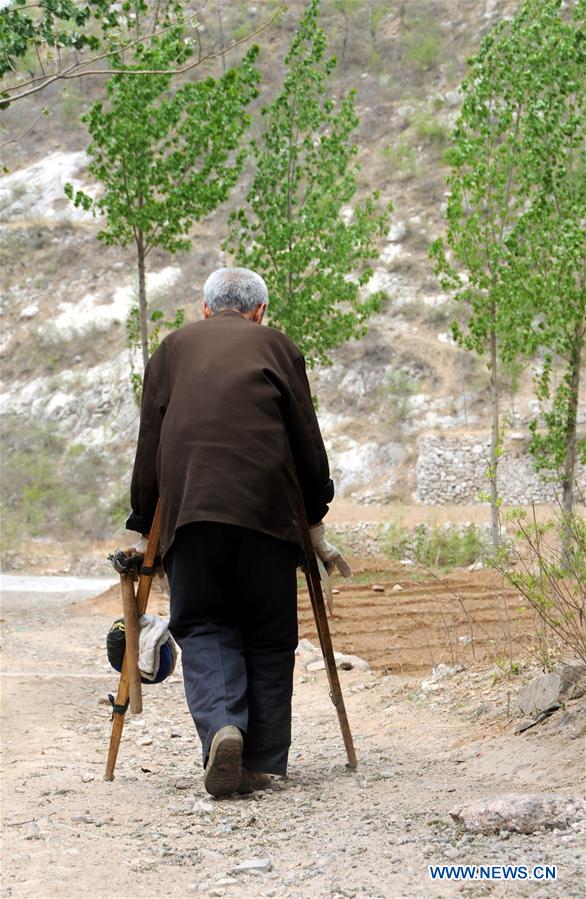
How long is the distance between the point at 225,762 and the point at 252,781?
1.17ft

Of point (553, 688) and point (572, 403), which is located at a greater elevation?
point (553, 688)

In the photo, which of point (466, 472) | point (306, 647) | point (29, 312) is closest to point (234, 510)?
point (306, 647)

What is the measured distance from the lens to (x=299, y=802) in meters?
4.16

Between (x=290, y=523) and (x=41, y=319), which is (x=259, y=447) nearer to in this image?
(x=290, y=523)

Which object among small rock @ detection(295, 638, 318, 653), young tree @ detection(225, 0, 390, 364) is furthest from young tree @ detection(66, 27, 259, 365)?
small rock @ detection(295, 638, 318, 653)

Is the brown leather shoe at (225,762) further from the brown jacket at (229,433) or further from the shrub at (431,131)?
the shrub at (431,131)

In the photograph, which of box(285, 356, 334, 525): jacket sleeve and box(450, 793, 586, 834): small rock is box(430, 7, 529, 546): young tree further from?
box(450, 793, 586, 834): small rock

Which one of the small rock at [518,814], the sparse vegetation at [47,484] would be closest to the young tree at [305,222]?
the sparse vegetation at [47,484]

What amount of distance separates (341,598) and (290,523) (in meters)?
9.81

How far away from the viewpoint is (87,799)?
4250 millimetres

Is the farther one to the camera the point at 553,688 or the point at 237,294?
the point at 553,688

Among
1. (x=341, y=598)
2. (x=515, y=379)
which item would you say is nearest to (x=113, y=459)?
(x=515, y=379)

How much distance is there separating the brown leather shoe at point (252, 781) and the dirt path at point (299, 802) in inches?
3.7

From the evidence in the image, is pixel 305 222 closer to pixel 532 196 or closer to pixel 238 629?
pixel 532 196
